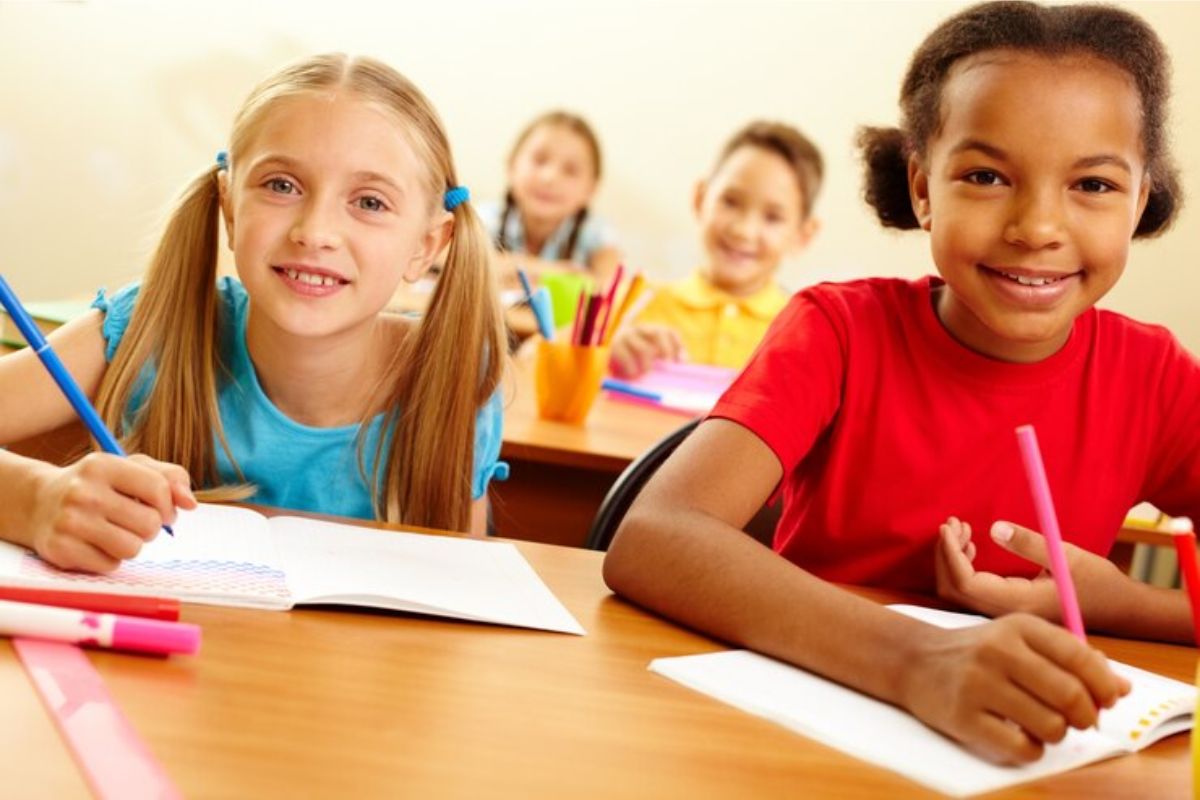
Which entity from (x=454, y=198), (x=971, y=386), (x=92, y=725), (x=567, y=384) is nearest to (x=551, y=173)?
(x=567, y=384)

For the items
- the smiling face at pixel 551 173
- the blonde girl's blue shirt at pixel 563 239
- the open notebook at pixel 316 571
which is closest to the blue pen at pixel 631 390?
the open notebook at pixel 316 571

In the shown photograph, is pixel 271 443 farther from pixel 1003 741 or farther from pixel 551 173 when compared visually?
pixel 551 173

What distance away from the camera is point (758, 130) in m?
3.47

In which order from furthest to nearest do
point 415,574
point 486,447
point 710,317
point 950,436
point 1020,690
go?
point 710,317 → point 486,447 → point 950,436 → point 415,574 → point 1020,690

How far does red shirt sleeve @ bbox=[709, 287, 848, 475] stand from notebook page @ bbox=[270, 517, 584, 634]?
23 cm

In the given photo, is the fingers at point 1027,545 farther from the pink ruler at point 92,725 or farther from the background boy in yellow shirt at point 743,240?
the background boy in yellow shirt at point 743,240

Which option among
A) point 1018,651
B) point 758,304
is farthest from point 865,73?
point 1018,651

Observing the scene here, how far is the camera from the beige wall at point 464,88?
4.89 meters

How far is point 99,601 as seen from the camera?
0.83 m

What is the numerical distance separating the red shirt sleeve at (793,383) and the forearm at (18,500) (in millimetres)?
532

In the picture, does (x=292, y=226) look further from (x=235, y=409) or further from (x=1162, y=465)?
(x=1162, y=465)

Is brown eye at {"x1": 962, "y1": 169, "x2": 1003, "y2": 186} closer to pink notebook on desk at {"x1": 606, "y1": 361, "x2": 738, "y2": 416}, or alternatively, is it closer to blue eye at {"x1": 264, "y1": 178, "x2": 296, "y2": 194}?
blue eye at {"x1": 264, "y1": 178, "x2": 296, "y2": 194}

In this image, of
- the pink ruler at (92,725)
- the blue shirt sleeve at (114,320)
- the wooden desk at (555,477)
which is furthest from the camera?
the wooden desk at (555,477)

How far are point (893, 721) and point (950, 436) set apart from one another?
531mm
